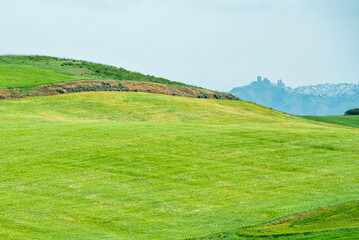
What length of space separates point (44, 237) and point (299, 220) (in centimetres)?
1116

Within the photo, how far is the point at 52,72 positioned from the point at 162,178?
56.0 m

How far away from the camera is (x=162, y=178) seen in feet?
98.9

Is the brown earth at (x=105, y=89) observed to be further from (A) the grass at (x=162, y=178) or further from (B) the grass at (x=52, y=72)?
(A) the grass at (x=162, y=178)

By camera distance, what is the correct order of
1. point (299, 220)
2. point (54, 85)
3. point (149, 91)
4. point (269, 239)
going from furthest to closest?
1. point (149, 91)
2. point (54, 85)
3. point (299, 220)
4. point (269, 239)

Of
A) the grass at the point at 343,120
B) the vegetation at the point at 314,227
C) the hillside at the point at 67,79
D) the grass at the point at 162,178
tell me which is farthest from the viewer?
the grass at the point at 343,120

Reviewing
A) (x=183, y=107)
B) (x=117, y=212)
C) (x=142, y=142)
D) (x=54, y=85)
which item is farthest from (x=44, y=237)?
(x=54, y=85)

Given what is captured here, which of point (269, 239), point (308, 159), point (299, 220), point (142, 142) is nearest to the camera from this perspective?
point (269, 239)

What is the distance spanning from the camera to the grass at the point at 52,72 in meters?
72.2

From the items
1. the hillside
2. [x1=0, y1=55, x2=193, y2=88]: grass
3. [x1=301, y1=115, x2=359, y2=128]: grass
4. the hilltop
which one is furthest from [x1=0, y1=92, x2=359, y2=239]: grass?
[x1=301, y1=115, x2=359, y2=128]: grass

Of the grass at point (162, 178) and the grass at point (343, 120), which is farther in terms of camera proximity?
the grass at point (343, 120)

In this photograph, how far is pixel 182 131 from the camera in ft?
138

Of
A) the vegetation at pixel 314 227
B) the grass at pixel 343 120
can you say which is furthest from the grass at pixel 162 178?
the grass at pixel 343 120

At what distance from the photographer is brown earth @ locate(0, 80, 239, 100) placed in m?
66.1

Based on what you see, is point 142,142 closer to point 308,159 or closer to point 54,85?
point 308,159
